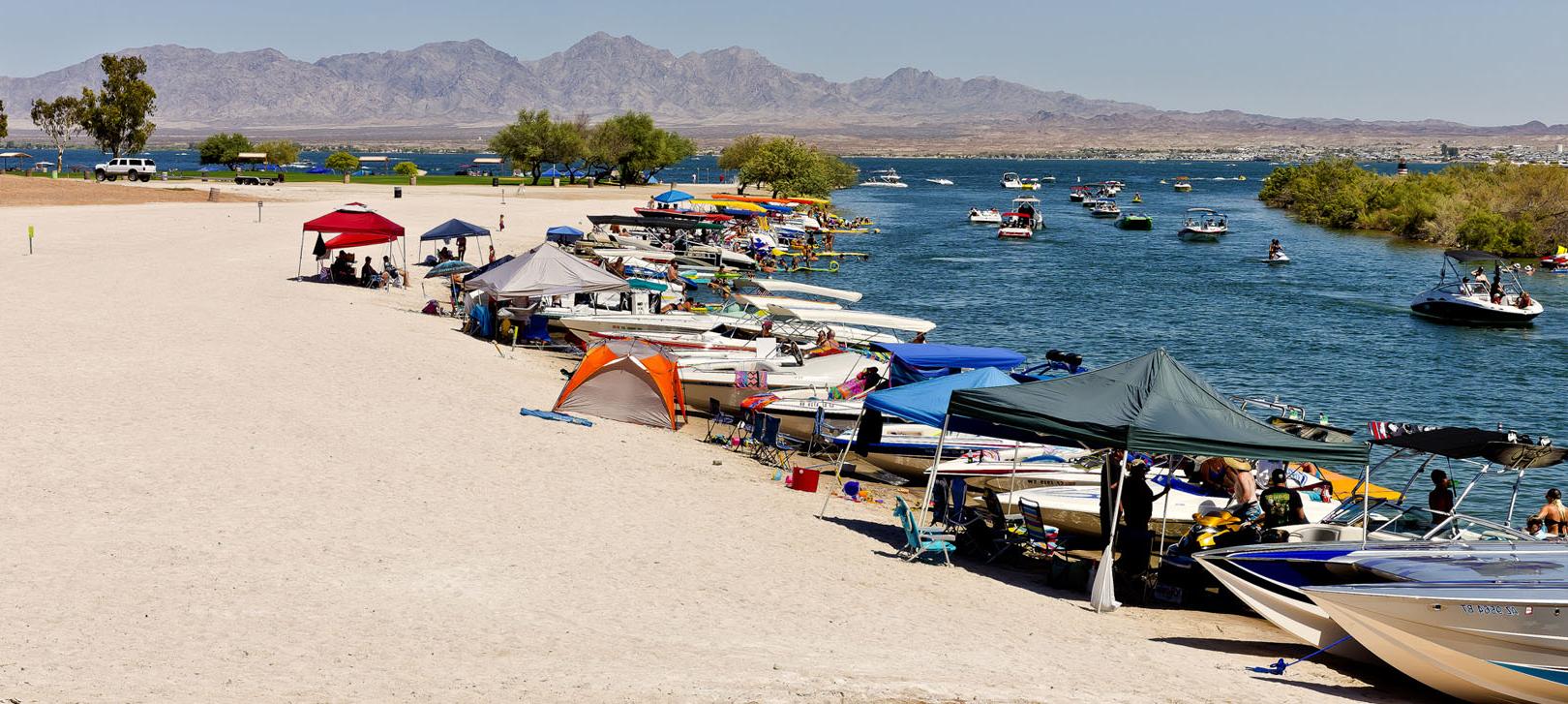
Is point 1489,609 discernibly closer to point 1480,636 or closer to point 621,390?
point 1480,636

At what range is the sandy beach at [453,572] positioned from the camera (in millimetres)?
10594

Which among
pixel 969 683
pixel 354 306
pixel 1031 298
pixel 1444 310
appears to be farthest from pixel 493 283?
pixel 1444 310

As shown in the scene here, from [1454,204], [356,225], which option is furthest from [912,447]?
[1454,204]

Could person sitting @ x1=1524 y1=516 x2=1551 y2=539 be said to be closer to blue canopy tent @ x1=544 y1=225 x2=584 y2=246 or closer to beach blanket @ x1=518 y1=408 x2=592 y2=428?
beach blanket @ x1=518 y1=408 x2=592 y2=428

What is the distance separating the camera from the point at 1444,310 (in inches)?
1746

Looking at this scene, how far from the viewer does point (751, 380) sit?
80.0 ft

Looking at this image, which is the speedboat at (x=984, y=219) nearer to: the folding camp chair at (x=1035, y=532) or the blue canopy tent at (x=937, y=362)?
the blue canopy tent at (x=937, y=362)

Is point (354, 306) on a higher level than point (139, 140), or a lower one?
lower

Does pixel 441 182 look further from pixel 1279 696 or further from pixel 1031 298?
pixel 1279 696

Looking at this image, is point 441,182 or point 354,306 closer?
point 354,306

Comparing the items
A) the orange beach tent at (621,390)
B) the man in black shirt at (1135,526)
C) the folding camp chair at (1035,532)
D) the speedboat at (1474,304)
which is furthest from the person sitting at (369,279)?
the speedboat at (1474,304)

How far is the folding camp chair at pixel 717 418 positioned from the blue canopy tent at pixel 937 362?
9.58 feet

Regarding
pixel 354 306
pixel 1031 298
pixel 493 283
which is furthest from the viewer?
pixel 1031 298

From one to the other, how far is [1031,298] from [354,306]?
27390 millimetres
